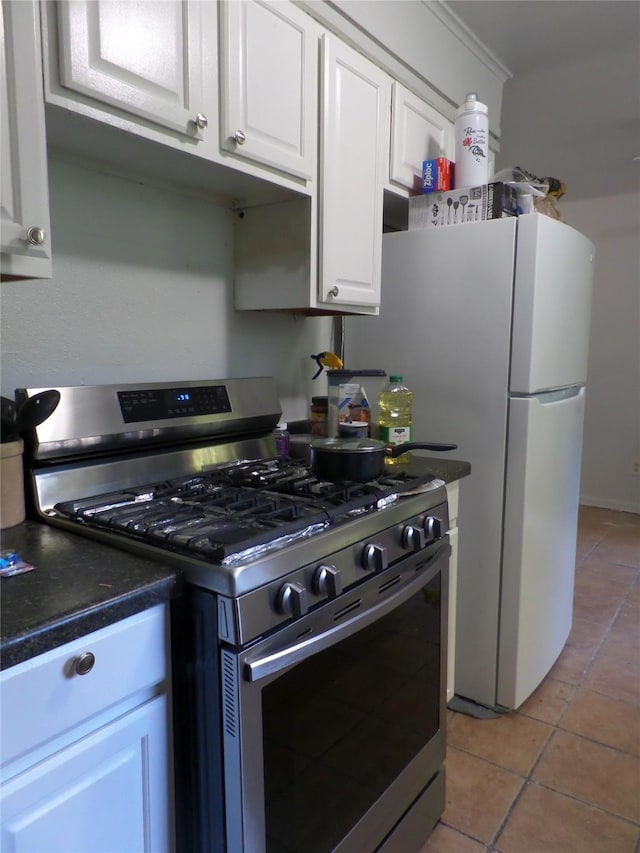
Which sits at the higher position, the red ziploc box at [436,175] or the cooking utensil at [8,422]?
the red ziploc box at [436,175]

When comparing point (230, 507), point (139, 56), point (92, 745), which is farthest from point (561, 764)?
point (139, 56)

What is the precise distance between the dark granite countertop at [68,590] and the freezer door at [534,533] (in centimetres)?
120

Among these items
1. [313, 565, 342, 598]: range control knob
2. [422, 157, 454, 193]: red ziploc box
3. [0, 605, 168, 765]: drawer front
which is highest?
[422, 157, 454, 193]: red ziploc box

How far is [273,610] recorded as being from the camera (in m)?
0.91

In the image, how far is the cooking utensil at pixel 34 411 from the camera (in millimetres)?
1103

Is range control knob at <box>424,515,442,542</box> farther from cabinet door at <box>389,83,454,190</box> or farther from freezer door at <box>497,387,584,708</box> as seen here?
cabinet door at <box>389,83,454,190</box>

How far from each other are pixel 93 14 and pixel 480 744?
80.2 inches

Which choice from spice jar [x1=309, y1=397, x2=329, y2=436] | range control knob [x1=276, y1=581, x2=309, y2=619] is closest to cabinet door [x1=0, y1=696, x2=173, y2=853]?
range control knob [x1=276, y1=581, x2=309, y2=619]

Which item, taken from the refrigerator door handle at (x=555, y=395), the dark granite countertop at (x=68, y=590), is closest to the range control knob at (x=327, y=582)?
the dark granite countertop at (x=68, y=590)

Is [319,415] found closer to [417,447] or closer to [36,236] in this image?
[417,447]

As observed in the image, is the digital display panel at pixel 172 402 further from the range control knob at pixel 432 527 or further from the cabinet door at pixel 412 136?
the cabinet door at pixel 412 136

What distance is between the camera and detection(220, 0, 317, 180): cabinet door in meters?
Result: 1.27

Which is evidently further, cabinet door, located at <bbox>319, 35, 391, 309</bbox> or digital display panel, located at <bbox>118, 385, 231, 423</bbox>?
cabinet door, located at <bbox>319, 35, 391, 309</bbox>

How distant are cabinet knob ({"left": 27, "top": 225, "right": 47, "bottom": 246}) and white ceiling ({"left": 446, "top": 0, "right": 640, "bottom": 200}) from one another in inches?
78.0
